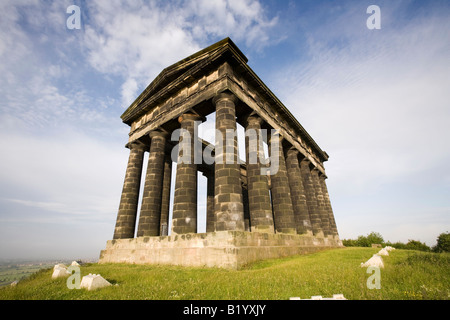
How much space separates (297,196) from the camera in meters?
18.1

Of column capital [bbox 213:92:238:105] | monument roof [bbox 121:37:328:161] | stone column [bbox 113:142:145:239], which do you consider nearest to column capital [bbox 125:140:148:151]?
stone column [bbox 113:142:145:239]

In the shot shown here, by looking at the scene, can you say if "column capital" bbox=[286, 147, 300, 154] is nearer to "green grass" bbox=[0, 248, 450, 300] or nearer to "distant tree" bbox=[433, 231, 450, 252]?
"green grass" bbox=[0, 248, 450, 300]

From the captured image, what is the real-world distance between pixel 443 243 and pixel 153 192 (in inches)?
A: 1624

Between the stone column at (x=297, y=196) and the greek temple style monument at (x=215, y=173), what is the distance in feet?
0.28

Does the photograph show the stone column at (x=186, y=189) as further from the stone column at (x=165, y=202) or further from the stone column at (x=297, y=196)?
the stone column at (x=297, y=196)

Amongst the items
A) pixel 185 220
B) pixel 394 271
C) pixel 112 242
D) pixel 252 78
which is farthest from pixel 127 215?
pixel 394 271

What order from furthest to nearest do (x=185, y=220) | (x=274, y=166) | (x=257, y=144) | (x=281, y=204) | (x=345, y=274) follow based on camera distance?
(x=274, y=166)
(x=281, y=204)
(x=257, y=144)
(x=185, y=220)
(x=345, y=274)

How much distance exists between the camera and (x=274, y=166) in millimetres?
16094

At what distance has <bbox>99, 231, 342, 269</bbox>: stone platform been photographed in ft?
28.3

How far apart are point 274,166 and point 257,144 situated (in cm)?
318

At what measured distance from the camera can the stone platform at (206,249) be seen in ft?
28.3

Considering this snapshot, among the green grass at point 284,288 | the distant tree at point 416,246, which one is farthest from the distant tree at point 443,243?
the green grass at point 284,288
